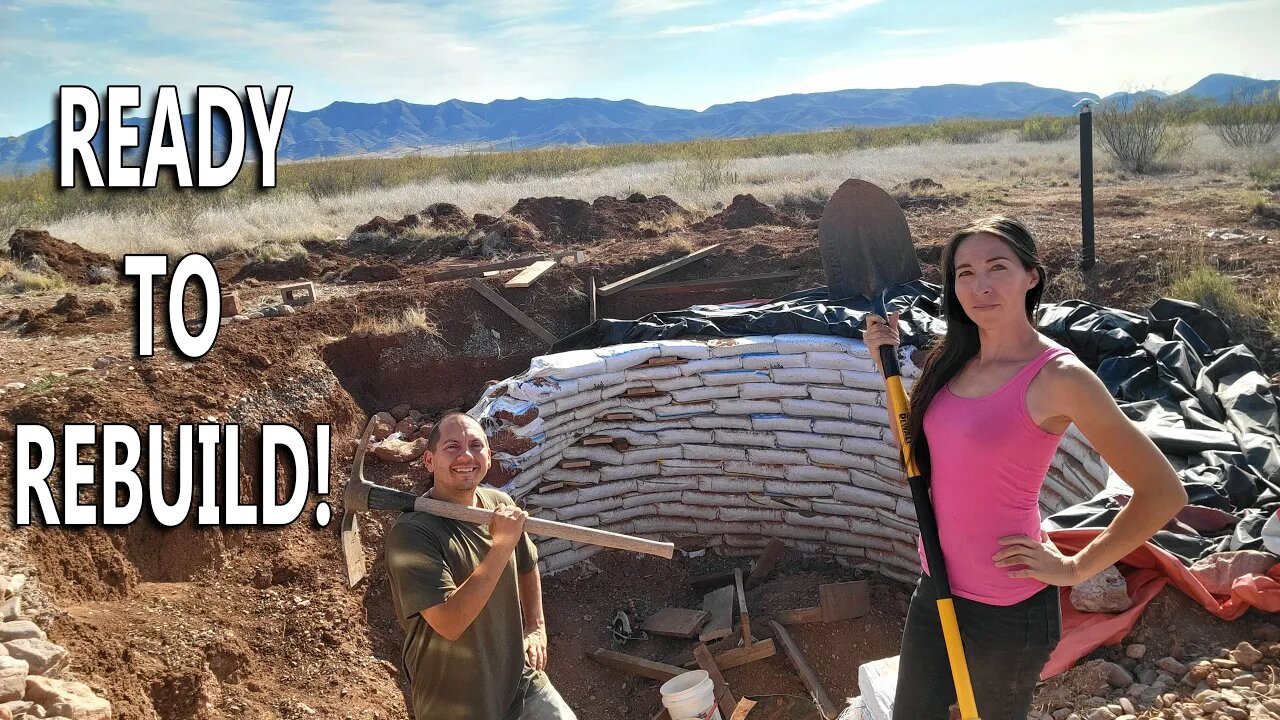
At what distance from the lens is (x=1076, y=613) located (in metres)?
3.27

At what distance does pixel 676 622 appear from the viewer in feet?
17.9

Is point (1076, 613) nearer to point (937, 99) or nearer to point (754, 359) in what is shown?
point (754, 359)

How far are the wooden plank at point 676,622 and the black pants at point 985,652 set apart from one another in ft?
10.9

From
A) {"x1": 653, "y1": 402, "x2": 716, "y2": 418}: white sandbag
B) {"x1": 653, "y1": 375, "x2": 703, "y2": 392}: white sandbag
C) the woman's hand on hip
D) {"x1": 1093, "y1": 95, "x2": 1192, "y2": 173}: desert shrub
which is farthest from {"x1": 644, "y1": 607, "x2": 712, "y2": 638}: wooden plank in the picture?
{"x1": 1093, "y1": 95, "x2": 1192, "y2": 173}: desert shrub

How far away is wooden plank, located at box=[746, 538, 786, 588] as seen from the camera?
599 centimetres

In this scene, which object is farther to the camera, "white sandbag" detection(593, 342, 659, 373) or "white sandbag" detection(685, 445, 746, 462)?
"white sandbag" detection(685, 445, 746, 462)

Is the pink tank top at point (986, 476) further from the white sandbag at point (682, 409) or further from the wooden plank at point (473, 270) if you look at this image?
the wooden plank at point (473, 270)

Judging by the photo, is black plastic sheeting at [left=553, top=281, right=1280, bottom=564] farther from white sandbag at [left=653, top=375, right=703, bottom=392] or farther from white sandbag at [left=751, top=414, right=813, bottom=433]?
white sandbag at [left=751, top=414, right=813, bottom=433]

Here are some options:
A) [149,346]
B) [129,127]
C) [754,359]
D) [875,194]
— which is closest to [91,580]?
[149,346]

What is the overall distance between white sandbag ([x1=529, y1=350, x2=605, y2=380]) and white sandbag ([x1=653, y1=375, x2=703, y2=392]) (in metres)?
0.39

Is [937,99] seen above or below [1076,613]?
above

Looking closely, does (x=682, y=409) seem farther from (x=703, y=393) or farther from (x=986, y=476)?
(x=986, y=476)

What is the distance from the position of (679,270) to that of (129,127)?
445 centimetres

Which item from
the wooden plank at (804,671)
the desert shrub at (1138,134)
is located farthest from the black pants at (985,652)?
the desert shrub at (1138,134)
